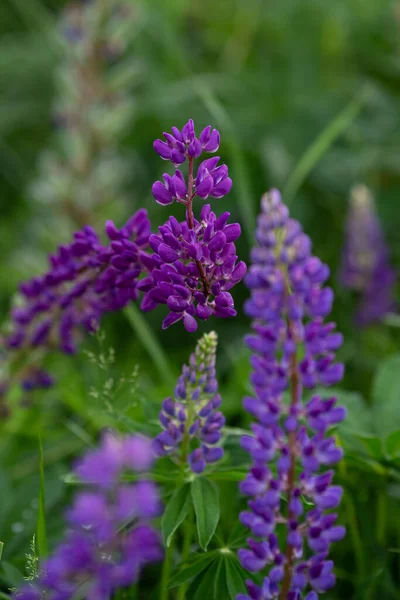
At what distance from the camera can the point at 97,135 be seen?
10.2 feet

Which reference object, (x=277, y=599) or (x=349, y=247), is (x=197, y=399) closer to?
(x=277, y=599)

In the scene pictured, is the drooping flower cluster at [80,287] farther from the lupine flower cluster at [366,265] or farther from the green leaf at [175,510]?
the lupine flower cluster at [366,265]

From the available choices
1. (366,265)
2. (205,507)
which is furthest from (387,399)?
(366,265)

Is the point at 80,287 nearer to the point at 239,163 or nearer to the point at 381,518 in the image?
the point at 381,518

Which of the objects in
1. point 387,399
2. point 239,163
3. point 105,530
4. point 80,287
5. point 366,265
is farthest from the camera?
point 366,265

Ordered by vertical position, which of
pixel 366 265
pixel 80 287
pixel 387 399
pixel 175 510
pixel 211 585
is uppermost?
pixel 366 265

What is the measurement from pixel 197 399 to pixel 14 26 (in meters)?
4.18

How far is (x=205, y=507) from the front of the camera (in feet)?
4.05

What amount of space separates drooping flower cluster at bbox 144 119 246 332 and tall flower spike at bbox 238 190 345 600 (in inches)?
6.1

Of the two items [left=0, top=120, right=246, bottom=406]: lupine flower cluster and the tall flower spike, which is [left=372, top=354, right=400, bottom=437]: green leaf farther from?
the tall flower spike

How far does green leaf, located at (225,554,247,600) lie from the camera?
1188 mm

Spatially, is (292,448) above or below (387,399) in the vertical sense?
below

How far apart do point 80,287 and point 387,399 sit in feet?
2.48

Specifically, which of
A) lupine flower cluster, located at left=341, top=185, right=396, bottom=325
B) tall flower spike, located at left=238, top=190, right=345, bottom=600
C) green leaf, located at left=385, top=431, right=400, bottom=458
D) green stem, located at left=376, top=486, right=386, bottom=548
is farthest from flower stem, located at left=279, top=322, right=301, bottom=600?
lupine flower cluster, located at left=341, top=185, right=396, bottom=325
